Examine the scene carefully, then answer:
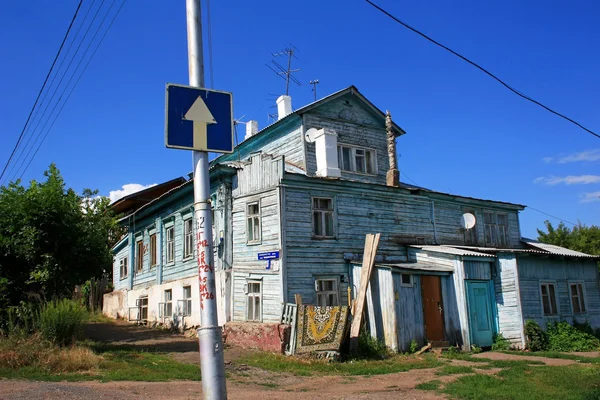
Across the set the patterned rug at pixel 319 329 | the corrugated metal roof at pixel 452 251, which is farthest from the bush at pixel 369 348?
the corrugated metal roof at pixel 452 251

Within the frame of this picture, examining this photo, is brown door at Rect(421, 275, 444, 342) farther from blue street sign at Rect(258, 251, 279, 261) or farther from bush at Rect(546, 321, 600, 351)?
blue street sign at Rect(258, 251, 279, 261)

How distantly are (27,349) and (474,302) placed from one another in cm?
1352

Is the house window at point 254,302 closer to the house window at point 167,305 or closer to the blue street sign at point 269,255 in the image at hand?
the blue street sign at point 269,255

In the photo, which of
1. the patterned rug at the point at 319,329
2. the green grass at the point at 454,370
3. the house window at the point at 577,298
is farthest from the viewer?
the house window at the point at 577,298

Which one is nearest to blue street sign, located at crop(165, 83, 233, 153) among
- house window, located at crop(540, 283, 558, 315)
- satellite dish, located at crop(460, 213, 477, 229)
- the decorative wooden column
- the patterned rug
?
the patterned rug

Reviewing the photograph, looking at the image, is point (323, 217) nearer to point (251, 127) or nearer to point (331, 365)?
point (331, 365)

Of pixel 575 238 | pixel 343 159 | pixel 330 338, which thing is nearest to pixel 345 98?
pixel 343 159

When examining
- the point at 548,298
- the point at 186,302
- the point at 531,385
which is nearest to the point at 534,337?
the point at 548,298

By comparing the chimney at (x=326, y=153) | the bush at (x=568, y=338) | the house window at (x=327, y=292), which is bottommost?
the bush at (x=568, y=338)

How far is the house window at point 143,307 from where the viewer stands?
938 inches

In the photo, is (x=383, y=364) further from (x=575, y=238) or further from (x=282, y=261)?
(x=575, y=238)

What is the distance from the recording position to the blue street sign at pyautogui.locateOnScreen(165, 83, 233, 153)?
468 cm

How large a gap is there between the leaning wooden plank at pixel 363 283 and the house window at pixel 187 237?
7.14 meters

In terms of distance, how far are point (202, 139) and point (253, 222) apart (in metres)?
12.4
